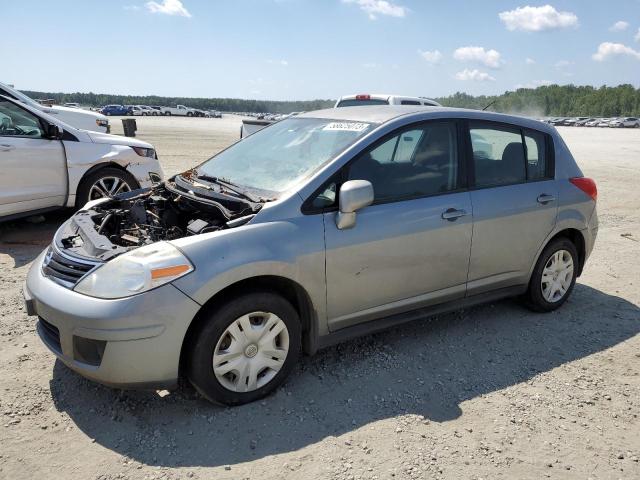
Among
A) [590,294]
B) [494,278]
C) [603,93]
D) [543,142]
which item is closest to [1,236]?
[494,278]

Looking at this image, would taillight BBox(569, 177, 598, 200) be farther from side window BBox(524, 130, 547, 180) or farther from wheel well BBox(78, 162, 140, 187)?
wheel well BBox(78, 162, 140, 187)

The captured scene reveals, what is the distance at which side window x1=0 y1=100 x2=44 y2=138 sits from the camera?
6523 millimetres

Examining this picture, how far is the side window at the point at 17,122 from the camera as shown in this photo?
6523mm

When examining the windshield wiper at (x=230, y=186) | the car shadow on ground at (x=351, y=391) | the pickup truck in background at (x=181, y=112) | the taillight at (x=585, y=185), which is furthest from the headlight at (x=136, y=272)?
the pickup truck in background at (x=181, y=112)

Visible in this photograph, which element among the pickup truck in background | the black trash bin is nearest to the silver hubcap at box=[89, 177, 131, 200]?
the black trash bin

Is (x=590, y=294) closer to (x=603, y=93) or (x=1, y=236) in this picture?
(x=1, y=236)

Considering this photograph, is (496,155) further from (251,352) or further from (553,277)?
(251,352)

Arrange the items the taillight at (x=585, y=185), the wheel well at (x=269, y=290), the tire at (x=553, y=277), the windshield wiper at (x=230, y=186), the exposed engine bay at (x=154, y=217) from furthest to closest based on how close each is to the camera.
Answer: the taillight at (x=585, y=185) → the tire at (x=553, y=277) → the windshield wiper at (x=230, y=186) → the exposed engine bay at (x=154, y=217) → the wheel well at (x=269, y=290)

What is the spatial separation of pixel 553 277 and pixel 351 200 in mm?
2461


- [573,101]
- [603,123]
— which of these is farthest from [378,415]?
[573,101]

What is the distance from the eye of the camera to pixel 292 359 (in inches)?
133

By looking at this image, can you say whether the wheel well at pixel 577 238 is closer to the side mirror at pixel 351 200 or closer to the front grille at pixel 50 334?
the side mirror at pixel 351 200

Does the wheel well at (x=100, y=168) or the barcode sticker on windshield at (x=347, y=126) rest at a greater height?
the barcode sticker on windshield at (x=347, y=126)

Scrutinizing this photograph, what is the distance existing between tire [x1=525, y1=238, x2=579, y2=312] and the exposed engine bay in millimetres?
2678
